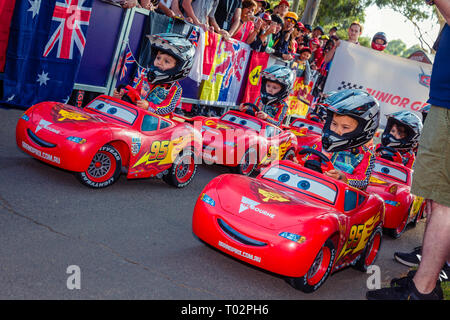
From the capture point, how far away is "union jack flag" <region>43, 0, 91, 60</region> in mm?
7590

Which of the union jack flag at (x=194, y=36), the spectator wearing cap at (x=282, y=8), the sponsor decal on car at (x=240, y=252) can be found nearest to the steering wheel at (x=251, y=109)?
the union jack flag at (x=194, y=36)

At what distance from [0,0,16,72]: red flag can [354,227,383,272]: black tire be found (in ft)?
19.8

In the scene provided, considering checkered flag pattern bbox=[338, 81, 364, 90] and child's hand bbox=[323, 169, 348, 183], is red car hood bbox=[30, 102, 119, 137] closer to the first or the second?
child's hand bbox=[323, 169, 348, 183]

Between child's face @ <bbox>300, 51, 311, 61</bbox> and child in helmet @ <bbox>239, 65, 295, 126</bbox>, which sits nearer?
child in helmet @ <bbox>239, 65, 295, 126</bbox>

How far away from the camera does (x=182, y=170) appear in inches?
265

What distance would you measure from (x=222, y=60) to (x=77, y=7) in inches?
182

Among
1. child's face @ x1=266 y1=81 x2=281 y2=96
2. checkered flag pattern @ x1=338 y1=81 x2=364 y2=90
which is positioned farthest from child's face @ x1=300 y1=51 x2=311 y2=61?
child's face @ x1=266 y1=81 x2=281 y2=96

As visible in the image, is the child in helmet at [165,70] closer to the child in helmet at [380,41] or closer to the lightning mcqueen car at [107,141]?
the lightning mcqueen car at [107,141]

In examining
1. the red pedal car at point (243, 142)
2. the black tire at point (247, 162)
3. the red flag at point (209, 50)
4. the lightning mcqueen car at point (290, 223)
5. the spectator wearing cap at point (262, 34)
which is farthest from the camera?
the spectator wearing cap at point (262, 34)

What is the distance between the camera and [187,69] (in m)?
7.21

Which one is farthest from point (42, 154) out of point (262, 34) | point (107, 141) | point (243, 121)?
point (262, 34)

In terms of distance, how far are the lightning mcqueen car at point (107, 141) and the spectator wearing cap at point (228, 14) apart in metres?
6.04

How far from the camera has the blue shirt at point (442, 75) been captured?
341cm
